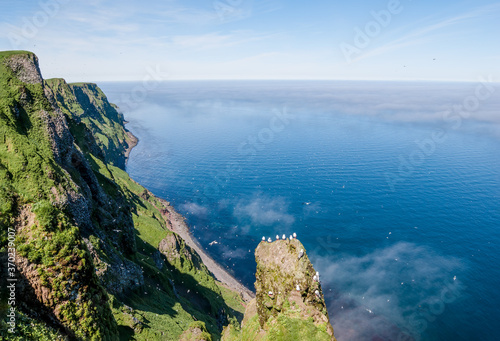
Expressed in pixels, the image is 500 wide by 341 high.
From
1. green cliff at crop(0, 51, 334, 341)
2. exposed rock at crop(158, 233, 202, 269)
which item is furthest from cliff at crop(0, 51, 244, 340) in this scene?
exposed rock at crop(158, 233, 202, 269)

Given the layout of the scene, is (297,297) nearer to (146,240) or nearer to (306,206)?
(146,240)

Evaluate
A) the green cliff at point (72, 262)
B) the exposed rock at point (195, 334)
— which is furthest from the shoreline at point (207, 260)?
the exposed rock at point (195, 334)

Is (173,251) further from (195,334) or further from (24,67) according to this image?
(24,67)

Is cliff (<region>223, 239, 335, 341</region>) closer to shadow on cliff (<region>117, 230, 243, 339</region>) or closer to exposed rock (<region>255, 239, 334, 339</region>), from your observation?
exposed rock (<region>255, 239, 334, 339</region>)

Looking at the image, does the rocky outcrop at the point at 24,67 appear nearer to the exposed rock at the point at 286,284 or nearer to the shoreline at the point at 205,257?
the exposed rock at the point at 286,284

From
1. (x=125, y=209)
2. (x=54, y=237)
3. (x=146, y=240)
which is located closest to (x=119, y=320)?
(x=54, y=237)

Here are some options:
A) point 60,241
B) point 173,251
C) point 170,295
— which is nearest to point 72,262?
point 60,241
